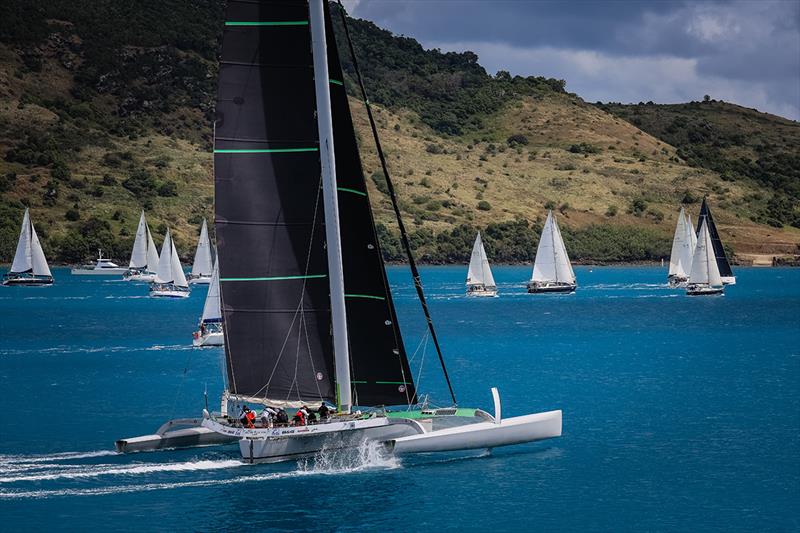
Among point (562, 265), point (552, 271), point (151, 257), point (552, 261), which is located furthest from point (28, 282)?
point (562, 265)

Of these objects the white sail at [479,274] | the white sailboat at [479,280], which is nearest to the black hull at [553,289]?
the white sailboat at [479,280]

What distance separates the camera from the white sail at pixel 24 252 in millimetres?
150375

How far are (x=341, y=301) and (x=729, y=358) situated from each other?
156ft

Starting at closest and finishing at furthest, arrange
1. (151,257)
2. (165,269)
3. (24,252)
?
(165,269) → (24,252) → (151,257)

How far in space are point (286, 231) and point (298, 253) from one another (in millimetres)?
752

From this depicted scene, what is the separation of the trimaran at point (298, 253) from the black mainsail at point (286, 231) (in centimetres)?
3

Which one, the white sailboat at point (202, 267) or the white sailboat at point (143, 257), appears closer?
the white sailboat at point (202, 267)

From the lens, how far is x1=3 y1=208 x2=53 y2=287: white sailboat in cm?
15164

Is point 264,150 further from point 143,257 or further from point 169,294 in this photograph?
point 143,257

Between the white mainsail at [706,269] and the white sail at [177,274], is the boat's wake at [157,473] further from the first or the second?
the white mainsail at [706,269]

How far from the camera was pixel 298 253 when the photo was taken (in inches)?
1439

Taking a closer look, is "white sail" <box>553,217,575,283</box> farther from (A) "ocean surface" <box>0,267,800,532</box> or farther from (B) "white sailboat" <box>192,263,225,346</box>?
Result: (B) "white sailboat" <box>192,263,225,346</box>

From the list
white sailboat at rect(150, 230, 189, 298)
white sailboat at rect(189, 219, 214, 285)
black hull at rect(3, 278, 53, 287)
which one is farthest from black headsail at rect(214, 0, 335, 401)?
black hull at rect(3, 278, 53, 287)

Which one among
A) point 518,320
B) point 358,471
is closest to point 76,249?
point 518,320
